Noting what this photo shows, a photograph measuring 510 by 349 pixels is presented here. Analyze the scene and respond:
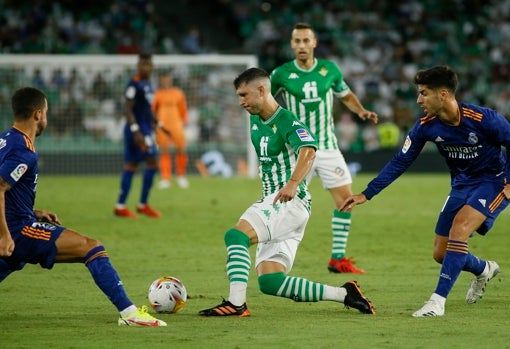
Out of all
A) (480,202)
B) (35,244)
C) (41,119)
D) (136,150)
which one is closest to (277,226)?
(480,202)

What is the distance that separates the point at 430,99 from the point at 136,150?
28.7 feet

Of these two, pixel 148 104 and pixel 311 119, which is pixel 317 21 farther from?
pixel 311 119

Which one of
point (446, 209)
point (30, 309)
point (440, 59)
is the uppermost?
point (440, 59)

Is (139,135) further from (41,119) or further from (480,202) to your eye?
(480,202)

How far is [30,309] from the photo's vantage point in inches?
323

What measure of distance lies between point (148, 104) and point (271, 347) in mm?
9980

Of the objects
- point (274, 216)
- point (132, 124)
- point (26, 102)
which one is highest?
point (26, 102)

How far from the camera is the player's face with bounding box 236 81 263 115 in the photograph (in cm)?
780

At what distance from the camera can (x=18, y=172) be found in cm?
695

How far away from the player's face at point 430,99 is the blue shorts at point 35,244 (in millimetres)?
3032

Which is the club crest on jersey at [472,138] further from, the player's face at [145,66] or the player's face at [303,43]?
the player's face at [145,66]

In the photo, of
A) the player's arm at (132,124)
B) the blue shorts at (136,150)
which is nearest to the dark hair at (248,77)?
the player's arm at (132,124)

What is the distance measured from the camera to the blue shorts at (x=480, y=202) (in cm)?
806

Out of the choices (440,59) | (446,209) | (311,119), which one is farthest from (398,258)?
(440,59)
